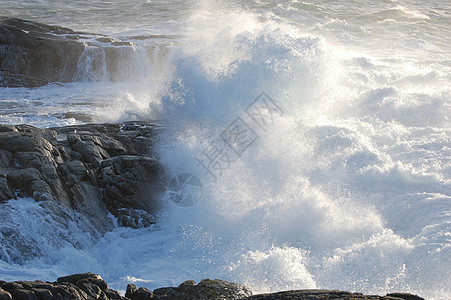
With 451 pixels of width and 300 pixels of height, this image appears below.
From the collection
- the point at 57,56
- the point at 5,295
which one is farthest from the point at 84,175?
the point at 57,56

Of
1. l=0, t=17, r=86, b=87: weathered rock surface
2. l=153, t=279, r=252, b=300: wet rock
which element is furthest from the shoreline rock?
l=0, t=17, r=86, b=87: weathered rock surface

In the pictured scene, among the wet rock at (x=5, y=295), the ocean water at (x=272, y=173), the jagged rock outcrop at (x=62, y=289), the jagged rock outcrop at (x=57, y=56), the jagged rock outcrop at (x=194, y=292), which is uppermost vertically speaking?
the wet rock at (x=5, y=295)

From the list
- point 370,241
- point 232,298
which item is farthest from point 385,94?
point 232,298

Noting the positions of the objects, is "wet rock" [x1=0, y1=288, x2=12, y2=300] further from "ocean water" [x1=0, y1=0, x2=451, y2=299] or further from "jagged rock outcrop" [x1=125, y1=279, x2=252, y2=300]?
"ocean water" [x1=0, y1=0, x2=451, y2=299]

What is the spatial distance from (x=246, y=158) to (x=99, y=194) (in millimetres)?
2949

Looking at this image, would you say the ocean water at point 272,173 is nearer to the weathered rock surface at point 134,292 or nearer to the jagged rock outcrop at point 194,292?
the jagged rock outcrop at point 194,292

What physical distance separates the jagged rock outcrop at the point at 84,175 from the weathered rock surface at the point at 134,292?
2.59m

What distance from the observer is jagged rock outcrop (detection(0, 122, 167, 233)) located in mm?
7508

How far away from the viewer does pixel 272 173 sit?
29.6 feet

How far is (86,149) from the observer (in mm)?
8516

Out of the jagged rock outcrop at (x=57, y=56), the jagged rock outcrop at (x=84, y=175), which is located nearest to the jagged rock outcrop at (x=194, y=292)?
the jagged rock outcrop at (x=84, y=175)

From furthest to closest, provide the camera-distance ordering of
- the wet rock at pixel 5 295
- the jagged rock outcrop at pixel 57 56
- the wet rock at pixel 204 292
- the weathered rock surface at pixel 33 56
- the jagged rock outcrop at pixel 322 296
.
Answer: the jagged rock outcrop at pixel 57 56, the weathered rock surface at pixel 33 56, the wet rock at pixel 204 292, the jagged rock outcrop at pixel 322 296, the wet rock at pixel 5 295

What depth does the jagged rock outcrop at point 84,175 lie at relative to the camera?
751 centimetres

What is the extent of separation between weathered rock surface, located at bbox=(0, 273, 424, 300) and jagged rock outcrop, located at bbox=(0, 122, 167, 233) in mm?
2594
